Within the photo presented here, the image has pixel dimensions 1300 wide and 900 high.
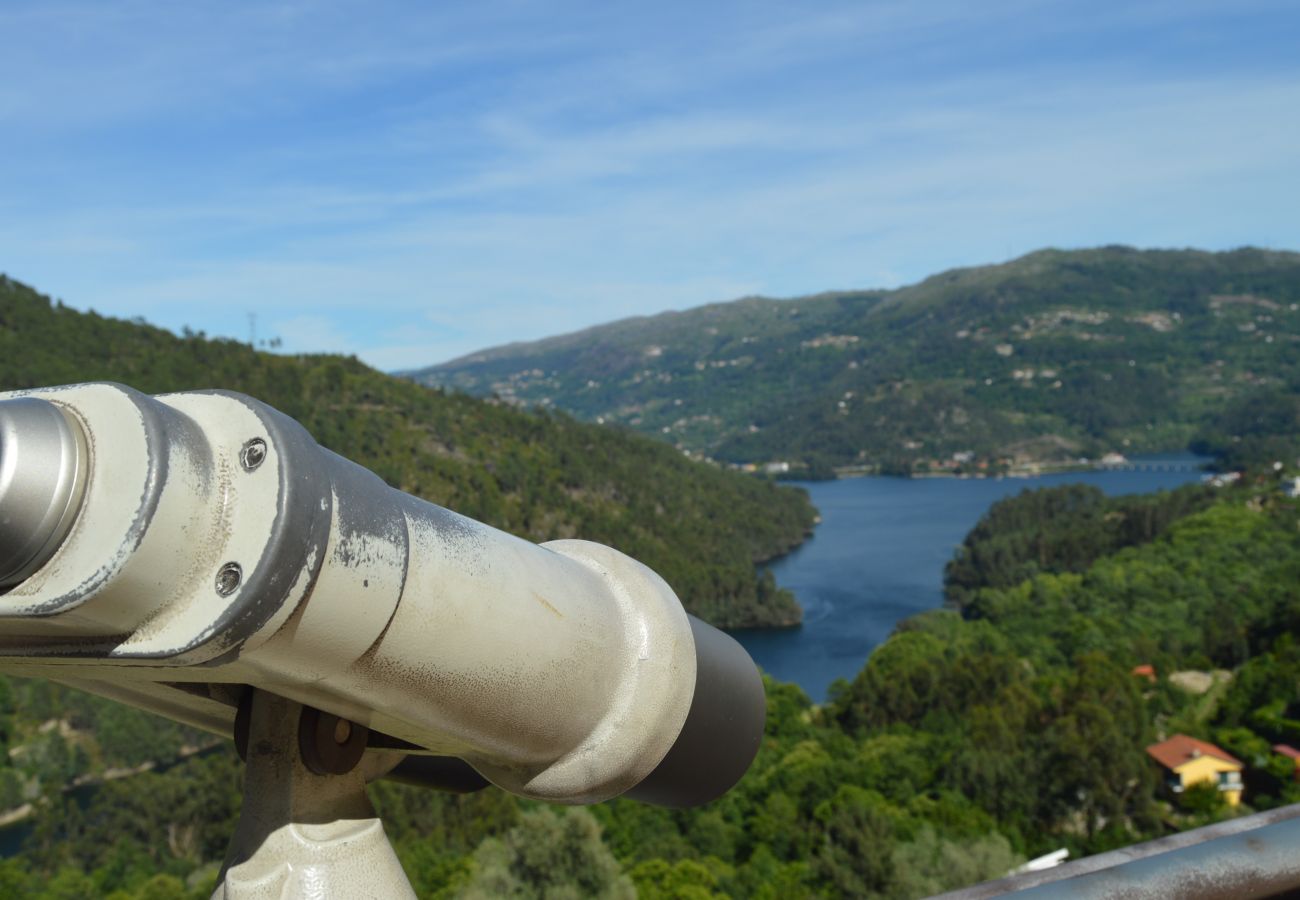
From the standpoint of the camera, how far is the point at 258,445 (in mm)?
911

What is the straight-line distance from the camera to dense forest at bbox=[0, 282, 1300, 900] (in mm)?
21750

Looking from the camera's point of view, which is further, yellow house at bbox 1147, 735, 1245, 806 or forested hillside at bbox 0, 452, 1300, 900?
yellow house at bbox 1147, 735, 1245, 806

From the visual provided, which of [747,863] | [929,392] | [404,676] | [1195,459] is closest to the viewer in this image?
[404,676]

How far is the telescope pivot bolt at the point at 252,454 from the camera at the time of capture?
35.7 inches

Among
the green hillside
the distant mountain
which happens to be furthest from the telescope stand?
the distant mountain

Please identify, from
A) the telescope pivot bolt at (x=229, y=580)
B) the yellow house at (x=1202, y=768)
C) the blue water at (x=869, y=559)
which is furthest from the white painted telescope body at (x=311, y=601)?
the blue water at (x=869, y=559)

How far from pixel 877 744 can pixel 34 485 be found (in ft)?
105

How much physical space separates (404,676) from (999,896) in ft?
2.13

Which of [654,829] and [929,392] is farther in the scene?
[929,392]

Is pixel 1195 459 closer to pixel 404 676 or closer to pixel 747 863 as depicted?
pixel 747 863

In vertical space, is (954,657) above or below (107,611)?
below

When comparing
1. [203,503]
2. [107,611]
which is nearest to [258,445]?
[203,503]

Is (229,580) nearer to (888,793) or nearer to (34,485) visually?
(34,485)

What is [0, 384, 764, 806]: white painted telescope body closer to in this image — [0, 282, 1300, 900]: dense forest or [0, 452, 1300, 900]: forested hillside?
[0, 282, 1300, 900]: dense forest
